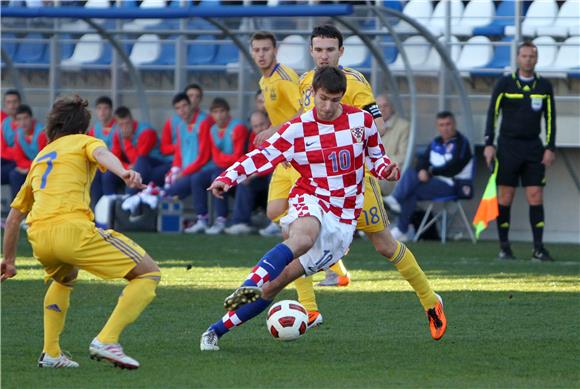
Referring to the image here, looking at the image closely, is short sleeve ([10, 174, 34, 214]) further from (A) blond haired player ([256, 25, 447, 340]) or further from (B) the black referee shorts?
(B) the black referee shorts

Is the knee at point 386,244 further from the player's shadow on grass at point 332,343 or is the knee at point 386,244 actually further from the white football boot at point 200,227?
the white football boot at point 200,227

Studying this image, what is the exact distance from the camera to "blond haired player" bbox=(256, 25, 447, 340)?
7656mm

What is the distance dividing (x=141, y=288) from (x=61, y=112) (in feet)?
3.16

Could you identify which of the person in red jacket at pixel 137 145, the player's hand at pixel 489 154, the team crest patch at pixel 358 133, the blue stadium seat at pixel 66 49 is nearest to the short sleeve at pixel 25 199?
the team crest patch at pixel 358 133

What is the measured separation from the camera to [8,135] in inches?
699

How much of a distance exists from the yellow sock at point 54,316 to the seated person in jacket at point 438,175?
8908 mm

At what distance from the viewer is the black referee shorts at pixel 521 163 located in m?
12.8

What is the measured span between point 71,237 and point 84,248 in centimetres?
8

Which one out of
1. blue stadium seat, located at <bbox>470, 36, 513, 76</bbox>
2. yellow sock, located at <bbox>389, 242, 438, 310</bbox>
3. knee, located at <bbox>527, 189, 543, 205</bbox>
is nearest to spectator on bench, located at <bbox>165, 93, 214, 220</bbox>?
blue stadium seat, located at <bbox>470, 36, 513, 76</bbox>

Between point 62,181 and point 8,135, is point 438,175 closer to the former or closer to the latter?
point 8,135

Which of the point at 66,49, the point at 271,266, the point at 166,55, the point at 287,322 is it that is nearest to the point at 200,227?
the point at 166,55

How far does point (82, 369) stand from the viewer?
6.38 meters

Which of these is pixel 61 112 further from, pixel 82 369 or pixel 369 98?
pixel 369 98

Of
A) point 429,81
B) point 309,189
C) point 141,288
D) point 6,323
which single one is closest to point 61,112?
point 141,288
